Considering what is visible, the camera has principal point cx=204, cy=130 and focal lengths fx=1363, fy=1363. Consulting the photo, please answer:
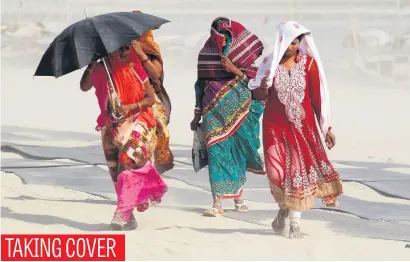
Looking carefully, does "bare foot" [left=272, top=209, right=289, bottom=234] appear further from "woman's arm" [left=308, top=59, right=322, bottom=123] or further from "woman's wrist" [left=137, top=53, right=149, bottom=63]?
"woman's wrist" [left=137, top=53, right=149, bottom=63]

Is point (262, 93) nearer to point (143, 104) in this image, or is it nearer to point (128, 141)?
point (143, 104)

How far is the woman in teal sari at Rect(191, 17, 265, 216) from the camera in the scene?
12117 millimetres

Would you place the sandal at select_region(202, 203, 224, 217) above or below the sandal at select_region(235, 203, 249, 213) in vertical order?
above

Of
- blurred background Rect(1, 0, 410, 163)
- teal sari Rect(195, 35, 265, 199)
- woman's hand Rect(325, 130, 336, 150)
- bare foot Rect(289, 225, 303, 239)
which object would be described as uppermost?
woman's hand Rect(325, 130, 336, 150)

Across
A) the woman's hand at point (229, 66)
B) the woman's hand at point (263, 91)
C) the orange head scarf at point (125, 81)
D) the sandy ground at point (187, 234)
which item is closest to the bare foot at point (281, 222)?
the sandy ground at point (187, 234)

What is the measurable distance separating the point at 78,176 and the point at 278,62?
172 inches

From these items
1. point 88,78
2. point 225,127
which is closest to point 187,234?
point 88,78

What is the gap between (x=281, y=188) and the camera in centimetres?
1080

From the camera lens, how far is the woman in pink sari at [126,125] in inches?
431

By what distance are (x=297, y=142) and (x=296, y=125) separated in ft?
0.44

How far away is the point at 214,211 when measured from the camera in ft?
39.0

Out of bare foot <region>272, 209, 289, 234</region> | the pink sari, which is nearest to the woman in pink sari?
the pink sari

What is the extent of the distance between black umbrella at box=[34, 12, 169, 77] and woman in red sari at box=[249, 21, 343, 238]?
1.07m

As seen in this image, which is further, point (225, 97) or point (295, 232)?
point (225, 97)
